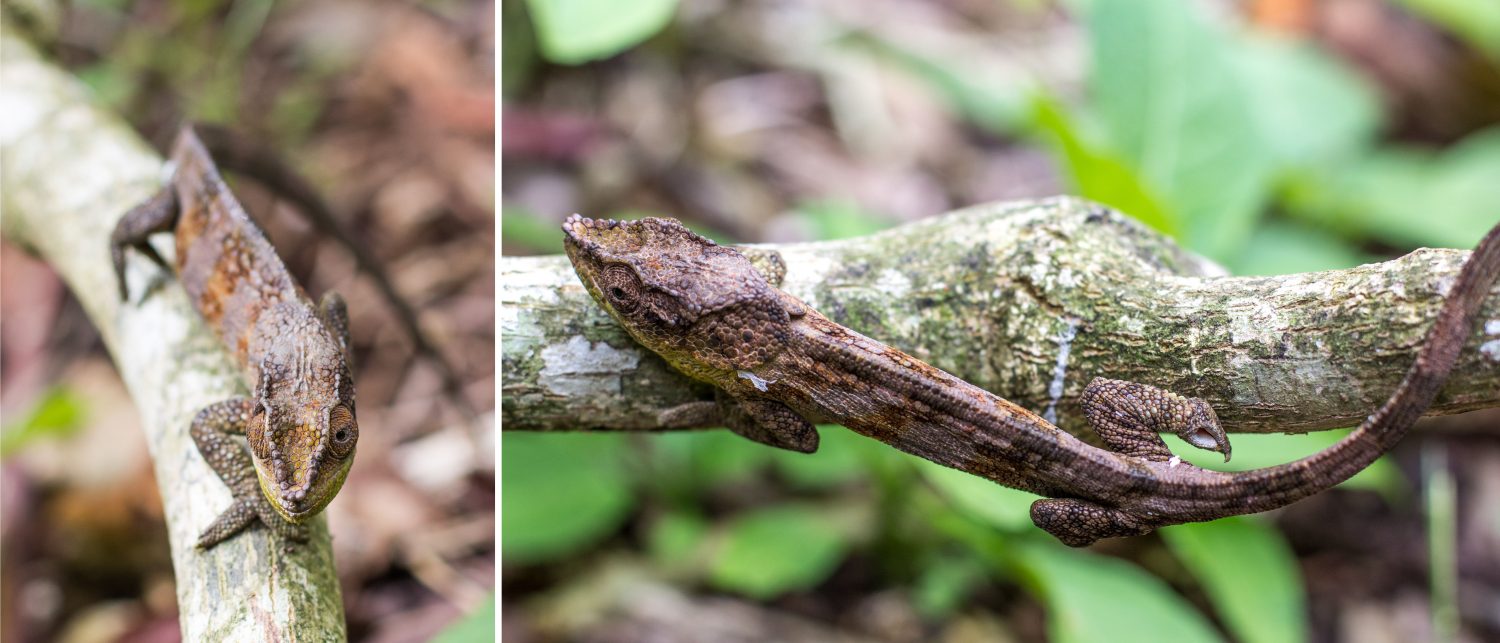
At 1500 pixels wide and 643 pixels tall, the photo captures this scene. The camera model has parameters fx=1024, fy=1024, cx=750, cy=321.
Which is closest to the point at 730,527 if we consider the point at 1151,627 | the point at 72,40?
the point at 1151,627

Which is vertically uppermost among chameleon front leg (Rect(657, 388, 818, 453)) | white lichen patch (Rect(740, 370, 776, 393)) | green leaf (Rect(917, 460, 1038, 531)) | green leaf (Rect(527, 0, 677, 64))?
green leaf (Rect(527, 0, 677, 64))

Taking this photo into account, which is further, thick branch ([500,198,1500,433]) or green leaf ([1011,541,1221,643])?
green leaf ([1011,541,1221,643])

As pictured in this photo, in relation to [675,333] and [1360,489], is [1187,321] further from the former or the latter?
[1360,489]

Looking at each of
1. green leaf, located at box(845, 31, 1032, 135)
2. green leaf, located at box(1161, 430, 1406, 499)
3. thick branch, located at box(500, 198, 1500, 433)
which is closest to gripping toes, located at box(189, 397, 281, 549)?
thick branch, located at box(500, 198, 1500, 433)

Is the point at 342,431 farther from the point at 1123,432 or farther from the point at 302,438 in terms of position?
the point at 1123,432

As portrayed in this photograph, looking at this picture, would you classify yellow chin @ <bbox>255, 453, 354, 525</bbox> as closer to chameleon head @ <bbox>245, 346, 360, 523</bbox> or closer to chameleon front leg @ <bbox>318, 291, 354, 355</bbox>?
chameleon head @ <bbox>245, 346, 360, 523</bbox>

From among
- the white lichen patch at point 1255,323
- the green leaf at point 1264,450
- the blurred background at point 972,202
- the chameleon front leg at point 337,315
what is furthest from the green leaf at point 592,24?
the green leaf at point 1264,450

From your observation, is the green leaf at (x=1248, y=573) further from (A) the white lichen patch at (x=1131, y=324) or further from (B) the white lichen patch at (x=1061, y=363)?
(A) the white lichen patch at (x=1131, y=324)
